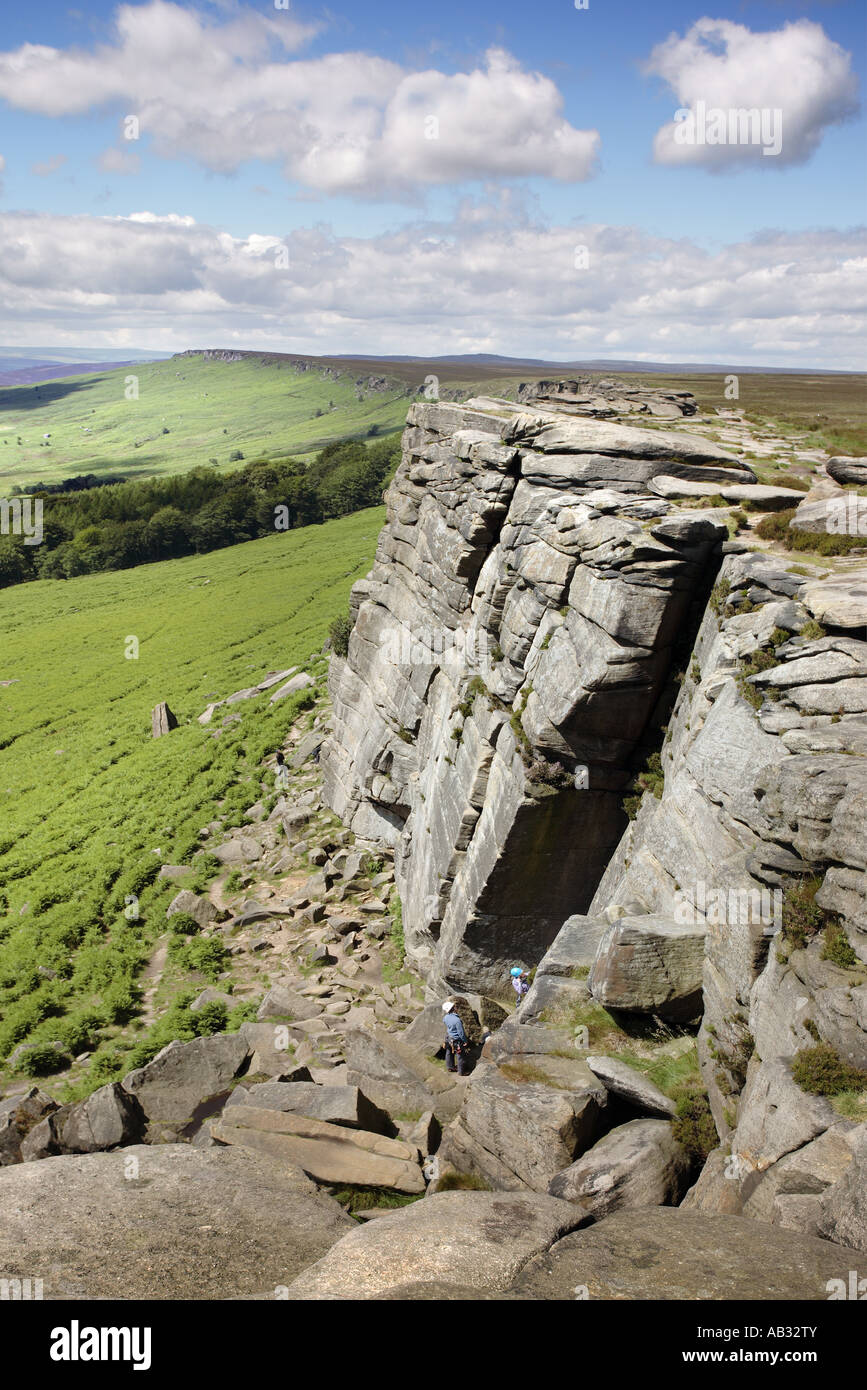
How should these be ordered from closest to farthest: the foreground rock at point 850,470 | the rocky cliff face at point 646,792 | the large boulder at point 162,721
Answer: the rocky cliff face at point 646,792 → the foreground rock at point 850,470 → the large boulder at point 162,721

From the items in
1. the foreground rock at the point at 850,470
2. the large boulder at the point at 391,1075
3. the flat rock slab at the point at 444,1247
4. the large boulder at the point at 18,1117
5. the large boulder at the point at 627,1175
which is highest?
the foreground rock at the point at 850,470

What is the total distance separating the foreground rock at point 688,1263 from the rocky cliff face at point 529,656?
1142 centimetres

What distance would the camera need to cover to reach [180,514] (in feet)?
449

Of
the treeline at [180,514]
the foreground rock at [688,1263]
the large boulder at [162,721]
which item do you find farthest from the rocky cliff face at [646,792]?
the treeline at [180,514]

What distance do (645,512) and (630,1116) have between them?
13.4 m

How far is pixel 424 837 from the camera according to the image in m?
29.7

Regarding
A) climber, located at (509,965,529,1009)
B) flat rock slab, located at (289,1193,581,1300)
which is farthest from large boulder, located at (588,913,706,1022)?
climber, located at (509,965,529,1009)

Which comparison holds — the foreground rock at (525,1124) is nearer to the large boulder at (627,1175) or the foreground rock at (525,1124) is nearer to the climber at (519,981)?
the large boulder at (627,1175)

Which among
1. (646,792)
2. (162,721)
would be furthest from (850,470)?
(162,721)

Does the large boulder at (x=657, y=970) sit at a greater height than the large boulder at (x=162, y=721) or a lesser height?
greater

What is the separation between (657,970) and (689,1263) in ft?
20.5

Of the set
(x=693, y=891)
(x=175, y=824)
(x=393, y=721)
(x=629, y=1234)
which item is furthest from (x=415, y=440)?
(x=629, y=1234)

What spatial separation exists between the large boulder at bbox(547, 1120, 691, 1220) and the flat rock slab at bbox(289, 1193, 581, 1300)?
67 cm

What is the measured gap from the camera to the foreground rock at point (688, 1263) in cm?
854
